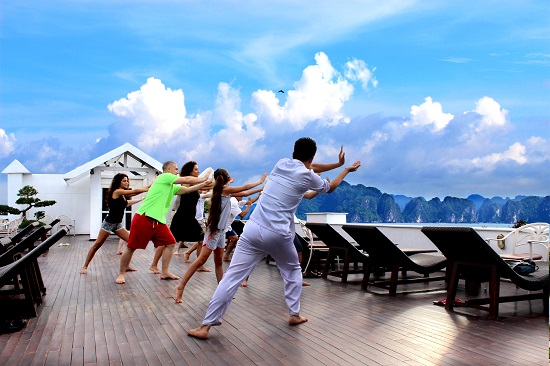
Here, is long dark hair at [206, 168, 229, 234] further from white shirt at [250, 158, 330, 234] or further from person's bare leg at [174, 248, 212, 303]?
white shirt at [250, 158, 330, 234]

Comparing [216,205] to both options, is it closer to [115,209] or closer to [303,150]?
[303,150]

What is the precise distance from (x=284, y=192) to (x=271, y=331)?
1.34 m

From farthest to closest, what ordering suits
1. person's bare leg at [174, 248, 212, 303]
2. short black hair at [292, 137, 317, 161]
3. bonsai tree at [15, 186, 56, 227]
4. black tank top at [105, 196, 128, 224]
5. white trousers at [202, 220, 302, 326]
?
bonsai tree at [15, 186, 56, 227]
black tank top at [105, 196, 128, 224]
person's bare leg at [174, 248, 212, 303]
short black hair at [292, 137, 317, 161]
white trousers at [202, 220, 302, 326]

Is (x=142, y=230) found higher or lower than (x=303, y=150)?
lower

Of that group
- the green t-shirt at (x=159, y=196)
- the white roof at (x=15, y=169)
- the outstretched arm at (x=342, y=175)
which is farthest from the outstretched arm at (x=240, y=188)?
the white roof at (x=15, y=169)

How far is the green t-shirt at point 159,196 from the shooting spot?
318 inches

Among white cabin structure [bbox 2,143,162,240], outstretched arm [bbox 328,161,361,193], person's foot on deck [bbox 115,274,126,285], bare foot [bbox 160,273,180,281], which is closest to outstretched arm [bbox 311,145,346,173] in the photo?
outstretched arm [bbox 328,161,361,193]

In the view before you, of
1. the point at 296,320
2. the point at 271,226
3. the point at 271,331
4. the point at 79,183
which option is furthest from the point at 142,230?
the point at 79,183

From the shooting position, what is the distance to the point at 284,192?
195 inches

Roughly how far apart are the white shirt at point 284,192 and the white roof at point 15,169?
21.4 metres

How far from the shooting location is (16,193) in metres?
23.7

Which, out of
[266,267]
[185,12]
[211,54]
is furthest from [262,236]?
[211,54]

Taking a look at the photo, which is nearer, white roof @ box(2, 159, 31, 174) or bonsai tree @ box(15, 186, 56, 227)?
bonsai tree @ box(15, 186, 56, 227)

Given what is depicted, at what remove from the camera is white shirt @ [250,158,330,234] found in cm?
495
